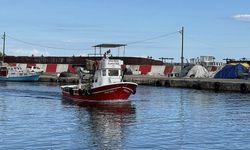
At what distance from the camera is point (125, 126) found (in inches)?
1272

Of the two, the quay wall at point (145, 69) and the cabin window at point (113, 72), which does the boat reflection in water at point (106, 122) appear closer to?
the cabin window at point (113, 72)

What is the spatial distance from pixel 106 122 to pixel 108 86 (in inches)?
552

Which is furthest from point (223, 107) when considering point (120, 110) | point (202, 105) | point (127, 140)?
point (127, 140)

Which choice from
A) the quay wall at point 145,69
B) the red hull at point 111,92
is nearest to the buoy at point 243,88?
the red hull at point 111,92

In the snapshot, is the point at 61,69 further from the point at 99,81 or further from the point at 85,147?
the point at 85,147

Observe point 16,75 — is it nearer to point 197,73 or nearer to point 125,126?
point 197,73

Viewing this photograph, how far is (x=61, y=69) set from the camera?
112250mm

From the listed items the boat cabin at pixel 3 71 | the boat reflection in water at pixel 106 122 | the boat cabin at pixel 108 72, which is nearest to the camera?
the boat reflection in water at pixel 106 122

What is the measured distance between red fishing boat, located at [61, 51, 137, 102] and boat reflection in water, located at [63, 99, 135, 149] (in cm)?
86

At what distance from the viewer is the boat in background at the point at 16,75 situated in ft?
A: 318

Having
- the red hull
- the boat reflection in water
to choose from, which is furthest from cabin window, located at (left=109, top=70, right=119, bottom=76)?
the boat reflection in water

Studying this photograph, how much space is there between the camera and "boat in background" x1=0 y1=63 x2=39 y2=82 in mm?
97000

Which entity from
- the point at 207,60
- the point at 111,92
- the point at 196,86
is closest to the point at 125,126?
the point at 111,92

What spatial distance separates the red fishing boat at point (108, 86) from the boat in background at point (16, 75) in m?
46.7
